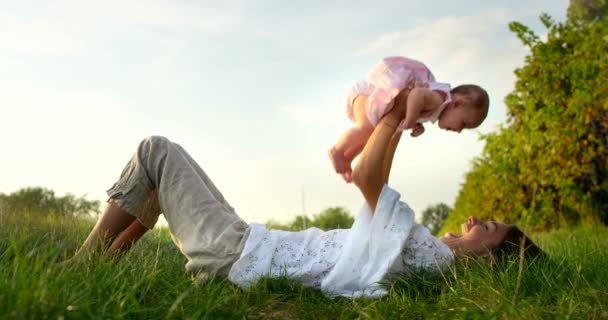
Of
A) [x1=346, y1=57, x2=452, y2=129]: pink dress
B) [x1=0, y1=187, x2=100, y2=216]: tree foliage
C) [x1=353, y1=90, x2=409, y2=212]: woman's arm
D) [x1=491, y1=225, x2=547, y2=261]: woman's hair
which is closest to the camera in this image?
[x1=353, y1=90, x2=409, y2=212]: woman's arm

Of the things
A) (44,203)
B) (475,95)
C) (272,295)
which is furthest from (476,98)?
(44,203)

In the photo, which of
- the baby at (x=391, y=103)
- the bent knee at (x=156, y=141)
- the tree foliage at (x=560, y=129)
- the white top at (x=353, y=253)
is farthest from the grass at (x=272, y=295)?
the tree foliage at (x=560, y=129)

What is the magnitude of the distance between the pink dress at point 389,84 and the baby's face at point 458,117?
0.09 metres

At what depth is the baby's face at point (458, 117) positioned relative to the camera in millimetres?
3903

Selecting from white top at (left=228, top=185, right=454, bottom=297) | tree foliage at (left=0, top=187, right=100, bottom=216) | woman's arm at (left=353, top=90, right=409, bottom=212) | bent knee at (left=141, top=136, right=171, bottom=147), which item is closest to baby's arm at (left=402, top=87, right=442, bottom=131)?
woman's arm at (left=353, top=90, right=409, bottom=212)

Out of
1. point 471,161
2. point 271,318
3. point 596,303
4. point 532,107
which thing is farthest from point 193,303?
point 471,161

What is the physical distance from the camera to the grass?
2385 mm

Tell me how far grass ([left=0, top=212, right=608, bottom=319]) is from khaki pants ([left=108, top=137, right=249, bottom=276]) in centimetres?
18

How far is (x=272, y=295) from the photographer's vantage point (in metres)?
3.37

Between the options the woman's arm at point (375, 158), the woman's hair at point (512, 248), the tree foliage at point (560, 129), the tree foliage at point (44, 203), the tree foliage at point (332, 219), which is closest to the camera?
the woman's arm at point (375, 158)

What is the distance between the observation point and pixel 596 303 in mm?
3193

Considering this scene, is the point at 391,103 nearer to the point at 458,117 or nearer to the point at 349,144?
the point at 349,144

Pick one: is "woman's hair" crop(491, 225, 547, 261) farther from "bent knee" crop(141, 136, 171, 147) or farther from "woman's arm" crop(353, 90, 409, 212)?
"bent knee" crop(141, 136, 171, 147)

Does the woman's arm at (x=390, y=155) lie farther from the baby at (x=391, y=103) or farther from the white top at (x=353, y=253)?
the white top at (x=353, y=253)
